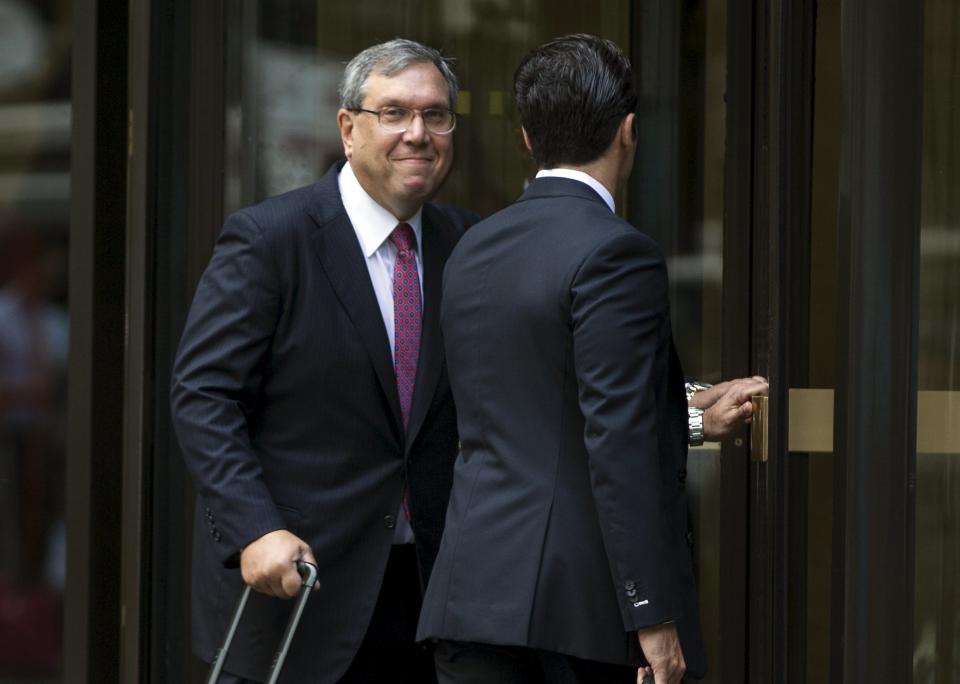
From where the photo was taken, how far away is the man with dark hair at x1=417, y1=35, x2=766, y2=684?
101 inches

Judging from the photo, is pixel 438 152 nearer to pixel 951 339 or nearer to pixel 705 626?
pixel 951 339

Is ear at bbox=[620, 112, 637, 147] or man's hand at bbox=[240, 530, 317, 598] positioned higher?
ear at bbox=[620, 112, 637, 147]

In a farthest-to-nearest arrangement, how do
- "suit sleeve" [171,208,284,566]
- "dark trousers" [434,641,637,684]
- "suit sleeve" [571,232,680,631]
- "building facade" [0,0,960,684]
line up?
"building facade" [0,0,960,684] < "suit sleeve" [171,208,284,566] < "dark trousers" [434,641,637,684] < "suit sleeve" [571,232,680,631]

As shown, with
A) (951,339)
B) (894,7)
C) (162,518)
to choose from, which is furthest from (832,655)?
(162,518)

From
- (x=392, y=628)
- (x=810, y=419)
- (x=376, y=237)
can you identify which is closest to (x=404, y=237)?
(x=376, y=237)

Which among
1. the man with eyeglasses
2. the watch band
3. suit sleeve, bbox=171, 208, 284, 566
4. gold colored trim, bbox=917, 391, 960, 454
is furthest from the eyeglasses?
gold colored trim, bbox=917, 391, 960, 454

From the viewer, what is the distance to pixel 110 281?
4324 millimetres

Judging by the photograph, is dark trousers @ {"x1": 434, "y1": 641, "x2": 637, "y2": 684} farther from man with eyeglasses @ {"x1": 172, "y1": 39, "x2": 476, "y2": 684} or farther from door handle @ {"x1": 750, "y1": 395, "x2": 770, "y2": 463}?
door handle @ {"x1": 750, "y1": 395, "x2": 770, "y2": 463}

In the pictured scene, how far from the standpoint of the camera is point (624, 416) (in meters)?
2.54

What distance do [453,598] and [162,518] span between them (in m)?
1.80

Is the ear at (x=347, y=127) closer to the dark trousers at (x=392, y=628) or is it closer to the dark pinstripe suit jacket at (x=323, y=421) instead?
the dark pinstripe suit jacket at (x=323, y=421)

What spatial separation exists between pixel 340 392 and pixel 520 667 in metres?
0.80

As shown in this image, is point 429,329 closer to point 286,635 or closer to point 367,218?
point 367,218

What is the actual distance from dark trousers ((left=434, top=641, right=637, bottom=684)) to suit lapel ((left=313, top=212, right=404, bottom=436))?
0.69 metres
